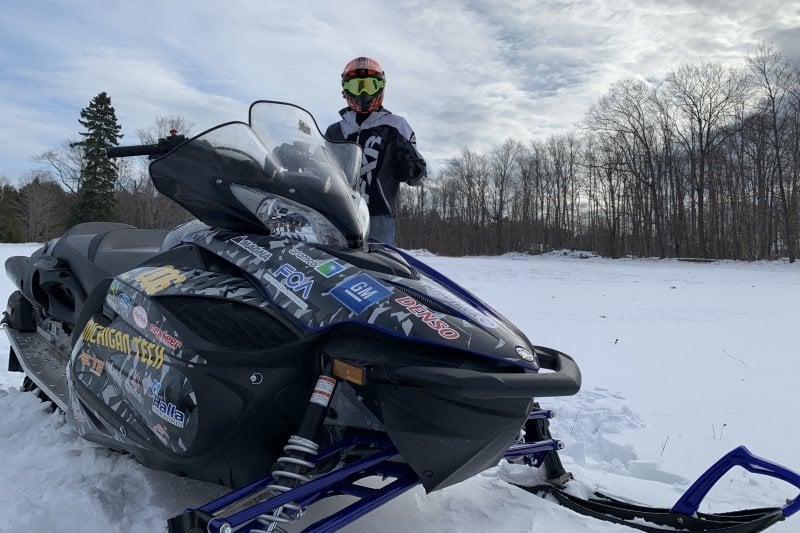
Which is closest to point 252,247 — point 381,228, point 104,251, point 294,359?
point 294,359

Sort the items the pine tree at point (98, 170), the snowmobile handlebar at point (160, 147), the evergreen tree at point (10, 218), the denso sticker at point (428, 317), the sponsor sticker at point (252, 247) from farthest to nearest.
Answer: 1. the evergreen tree at point (10, 218)
2. the pine tree at point (98, 170)
3. the snowmobile handlebar at point (160, 147)
4. the sponsor sticker at point (252, 247)
5. the denso sticker at point (428, 317)

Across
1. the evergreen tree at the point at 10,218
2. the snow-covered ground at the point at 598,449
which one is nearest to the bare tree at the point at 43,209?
the evergreen tree at the point at 10,218

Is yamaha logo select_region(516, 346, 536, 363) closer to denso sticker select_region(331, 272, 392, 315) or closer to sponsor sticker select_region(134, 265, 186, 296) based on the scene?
denso sticker select_region(331, 272, 392, 315)

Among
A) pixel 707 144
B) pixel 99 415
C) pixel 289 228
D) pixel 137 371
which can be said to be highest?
pixel 707 144

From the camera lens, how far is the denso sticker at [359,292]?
1.51 meters

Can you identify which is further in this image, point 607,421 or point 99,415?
point 607,421

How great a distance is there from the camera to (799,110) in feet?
88.1

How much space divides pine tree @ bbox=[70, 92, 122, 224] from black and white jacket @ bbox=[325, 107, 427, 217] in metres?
34.7

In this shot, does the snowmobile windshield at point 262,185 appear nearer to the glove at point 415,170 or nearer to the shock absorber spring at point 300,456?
the shock absorber spring at point 300,456

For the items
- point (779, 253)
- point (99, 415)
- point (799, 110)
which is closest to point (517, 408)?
point (99, 415)

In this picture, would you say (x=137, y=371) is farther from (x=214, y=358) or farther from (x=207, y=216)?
(x=207, y=216)

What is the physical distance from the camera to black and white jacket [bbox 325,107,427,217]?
349 centimetres

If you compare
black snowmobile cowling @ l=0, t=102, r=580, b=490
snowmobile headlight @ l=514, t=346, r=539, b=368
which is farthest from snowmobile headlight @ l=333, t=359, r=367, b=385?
snowmobile headlight @ l=514, t=346, r=539, b=368

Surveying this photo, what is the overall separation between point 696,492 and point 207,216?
2075 millimetres
